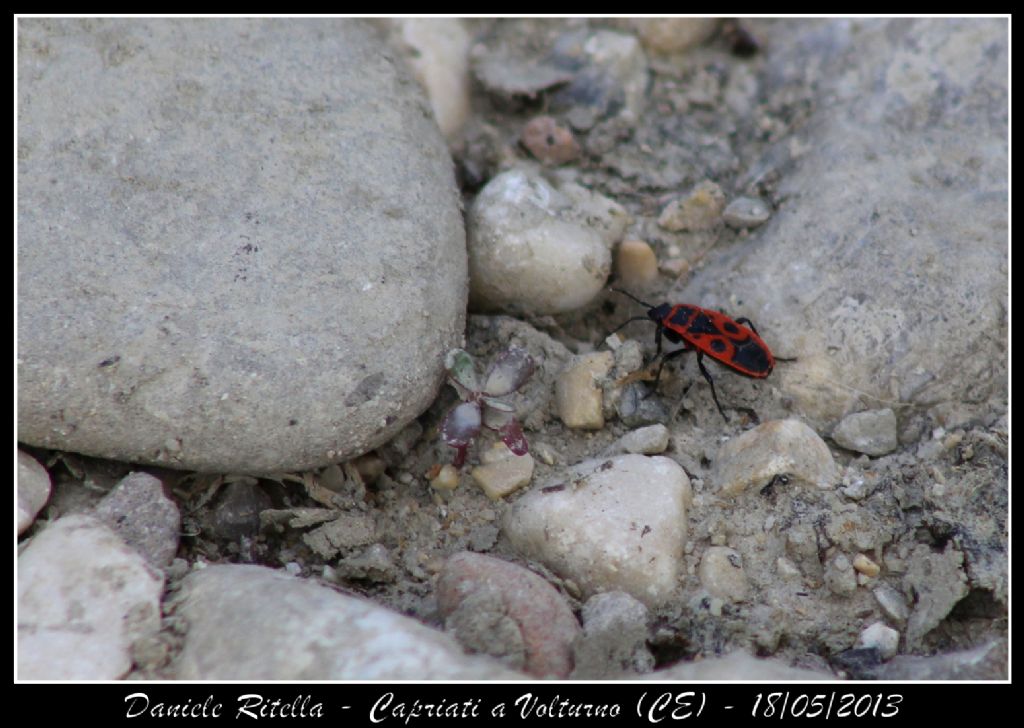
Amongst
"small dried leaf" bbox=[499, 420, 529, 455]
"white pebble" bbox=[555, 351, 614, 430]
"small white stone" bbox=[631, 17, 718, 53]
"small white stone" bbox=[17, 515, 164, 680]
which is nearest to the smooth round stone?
"small white stone" bbox=[17, 515, 164, 680]

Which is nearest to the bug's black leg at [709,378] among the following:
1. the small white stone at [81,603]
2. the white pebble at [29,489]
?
the small white stone at [81,603]

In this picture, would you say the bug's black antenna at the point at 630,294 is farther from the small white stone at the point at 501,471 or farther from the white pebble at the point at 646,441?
the small white stone at the point at 501,471

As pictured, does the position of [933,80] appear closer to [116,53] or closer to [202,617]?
[116,53]

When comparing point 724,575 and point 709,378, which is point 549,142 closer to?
point 709,378

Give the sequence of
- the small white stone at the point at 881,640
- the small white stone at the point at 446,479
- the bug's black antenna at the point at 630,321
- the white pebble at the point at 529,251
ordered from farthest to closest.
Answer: the bug's black antenna at the point at 630,321 < the white pebble at the point at 529,251 < the small white stone at the point at 446,479 < the small white stone at the point at 881,640

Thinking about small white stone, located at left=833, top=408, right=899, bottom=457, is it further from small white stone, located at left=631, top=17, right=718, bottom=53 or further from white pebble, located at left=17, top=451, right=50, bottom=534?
white pebble, located at left=17, top=451, right=50, bottom=534

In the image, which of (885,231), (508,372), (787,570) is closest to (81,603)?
(508,372)
